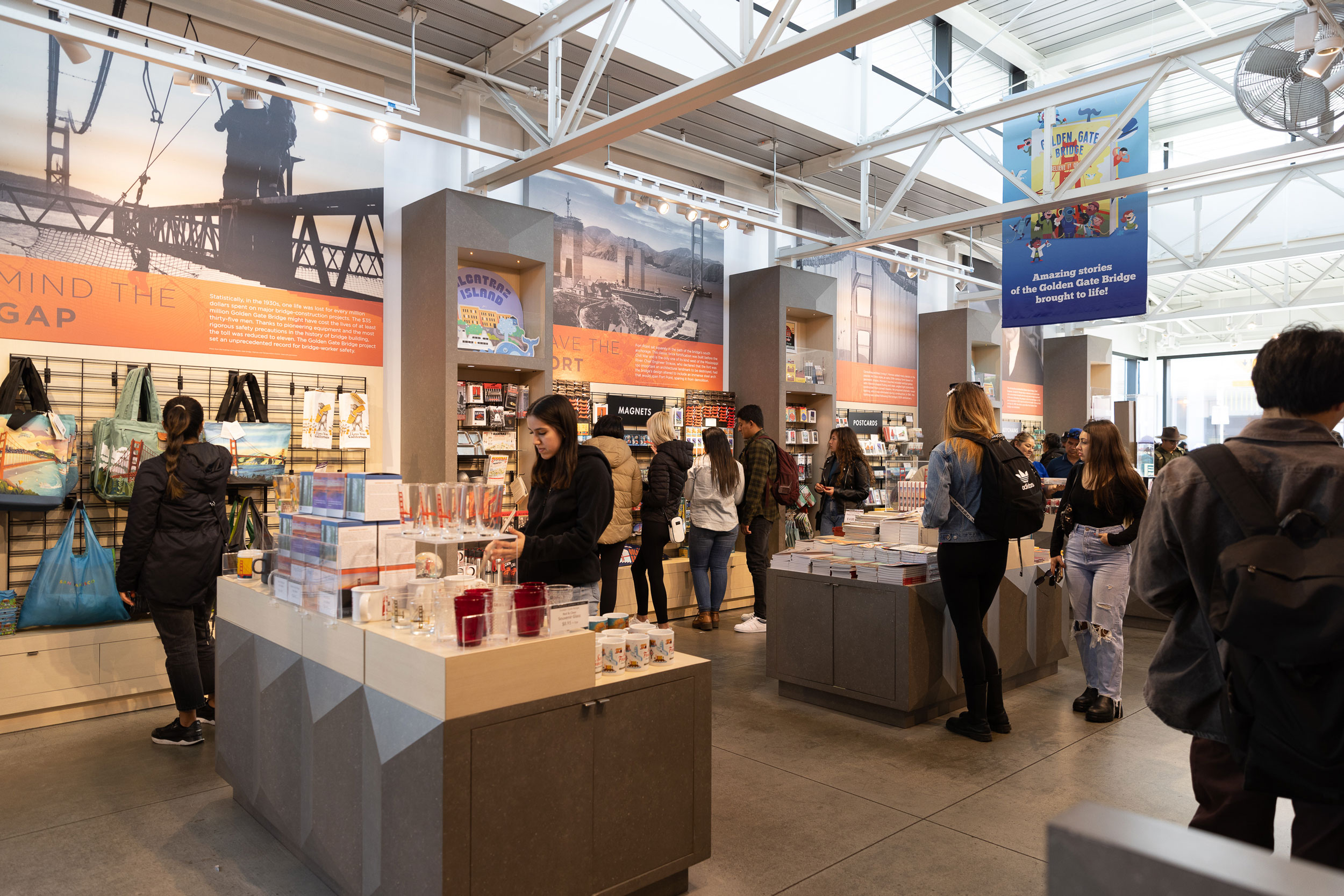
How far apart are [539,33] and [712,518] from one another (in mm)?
3776

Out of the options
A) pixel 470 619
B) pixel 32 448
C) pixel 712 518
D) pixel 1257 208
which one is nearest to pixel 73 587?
pixel 32 448

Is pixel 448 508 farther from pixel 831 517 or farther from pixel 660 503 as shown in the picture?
pixel 831 517

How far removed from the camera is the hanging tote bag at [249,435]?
5.09 metres

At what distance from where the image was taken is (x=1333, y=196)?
1113 cm

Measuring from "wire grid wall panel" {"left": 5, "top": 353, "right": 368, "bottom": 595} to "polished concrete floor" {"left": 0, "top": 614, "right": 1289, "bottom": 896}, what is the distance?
1.03 meters

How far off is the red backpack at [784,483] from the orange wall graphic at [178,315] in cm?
332

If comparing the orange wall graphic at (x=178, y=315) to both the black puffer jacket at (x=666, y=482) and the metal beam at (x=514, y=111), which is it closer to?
the metal beam at (x=514, y=111)

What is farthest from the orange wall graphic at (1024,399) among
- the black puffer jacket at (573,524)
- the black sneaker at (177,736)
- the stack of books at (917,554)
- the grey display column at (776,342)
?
the black sneaker at (177,736)

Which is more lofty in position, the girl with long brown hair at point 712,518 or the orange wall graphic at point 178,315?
the orange wall graphic at point 178,315

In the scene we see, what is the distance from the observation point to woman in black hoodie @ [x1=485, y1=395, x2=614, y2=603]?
323 centimetres

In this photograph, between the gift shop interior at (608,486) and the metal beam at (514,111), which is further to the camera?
the metal beam at (514,111)

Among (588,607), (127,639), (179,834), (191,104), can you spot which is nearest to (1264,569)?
(588,607)

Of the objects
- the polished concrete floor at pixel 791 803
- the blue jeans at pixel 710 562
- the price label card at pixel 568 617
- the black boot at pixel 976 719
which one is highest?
the price label card at pixel 568 617

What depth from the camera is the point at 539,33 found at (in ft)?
18.8
